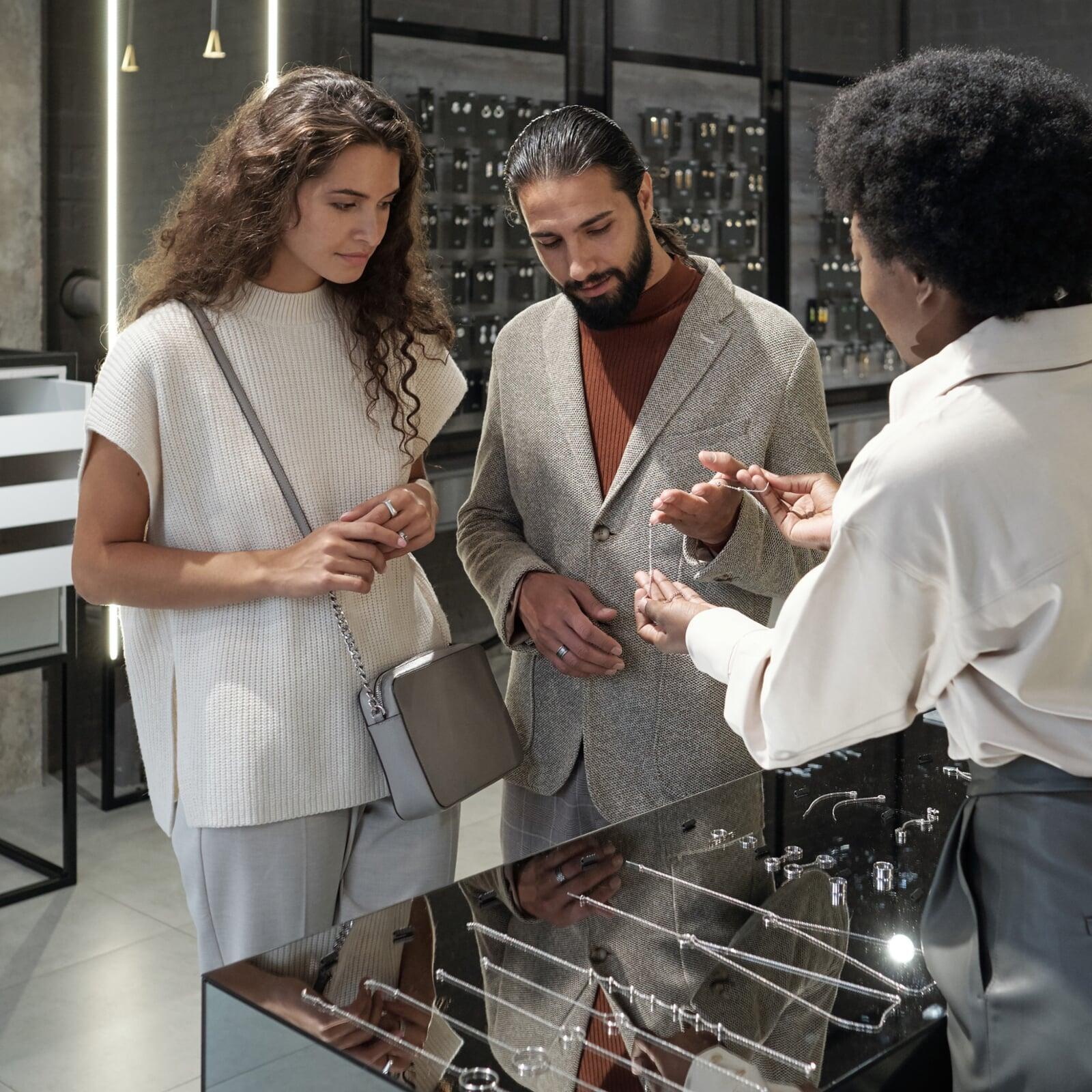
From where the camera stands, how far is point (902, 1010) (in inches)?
Result: 52.7

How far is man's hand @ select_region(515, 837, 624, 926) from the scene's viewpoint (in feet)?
5.05

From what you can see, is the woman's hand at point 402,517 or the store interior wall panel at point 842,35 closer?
the woman's hand at point 402,517

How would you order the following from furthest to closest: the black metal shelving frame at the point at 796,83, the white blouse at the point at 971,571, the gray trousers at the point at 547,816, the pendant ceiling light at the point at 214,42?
the black metal shelving frame at the point at 796,83 < the pendant ceiling light at the point at 214,42 < the gray trousers at the point at 547,816 < the white blouse at the point at 971,571

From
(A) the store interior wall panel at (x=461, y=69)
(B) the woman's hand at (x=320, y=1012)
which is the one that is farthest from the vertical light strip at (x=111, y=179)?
(B) the woman's hand at (x=320, y=1012)

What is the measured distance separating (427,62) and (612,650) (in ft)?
12.8

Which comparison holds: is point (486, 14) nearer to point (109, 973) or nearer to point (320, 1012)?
point (109, 973)

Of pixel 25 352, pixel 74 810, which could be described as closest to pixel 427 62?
pixel 25 352

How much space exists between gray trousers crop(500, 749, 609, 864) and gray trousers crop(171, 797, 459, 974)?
0.28 metres

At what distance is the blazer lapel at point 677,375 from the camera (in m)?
2.19

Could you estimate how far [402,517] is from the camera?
2.00 meters

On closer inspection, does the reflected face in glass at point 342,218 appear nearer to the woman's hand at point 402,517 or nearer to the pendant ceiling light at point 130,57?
the woman's hand at point 402,517

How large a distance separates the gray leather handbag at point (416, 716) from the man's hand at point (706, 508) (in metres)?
0.38

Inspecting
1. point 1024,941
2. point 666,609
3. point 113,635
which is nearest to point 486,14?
point 113,635

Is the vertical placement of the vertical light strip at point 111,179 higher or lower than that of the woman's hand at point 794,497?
higher
